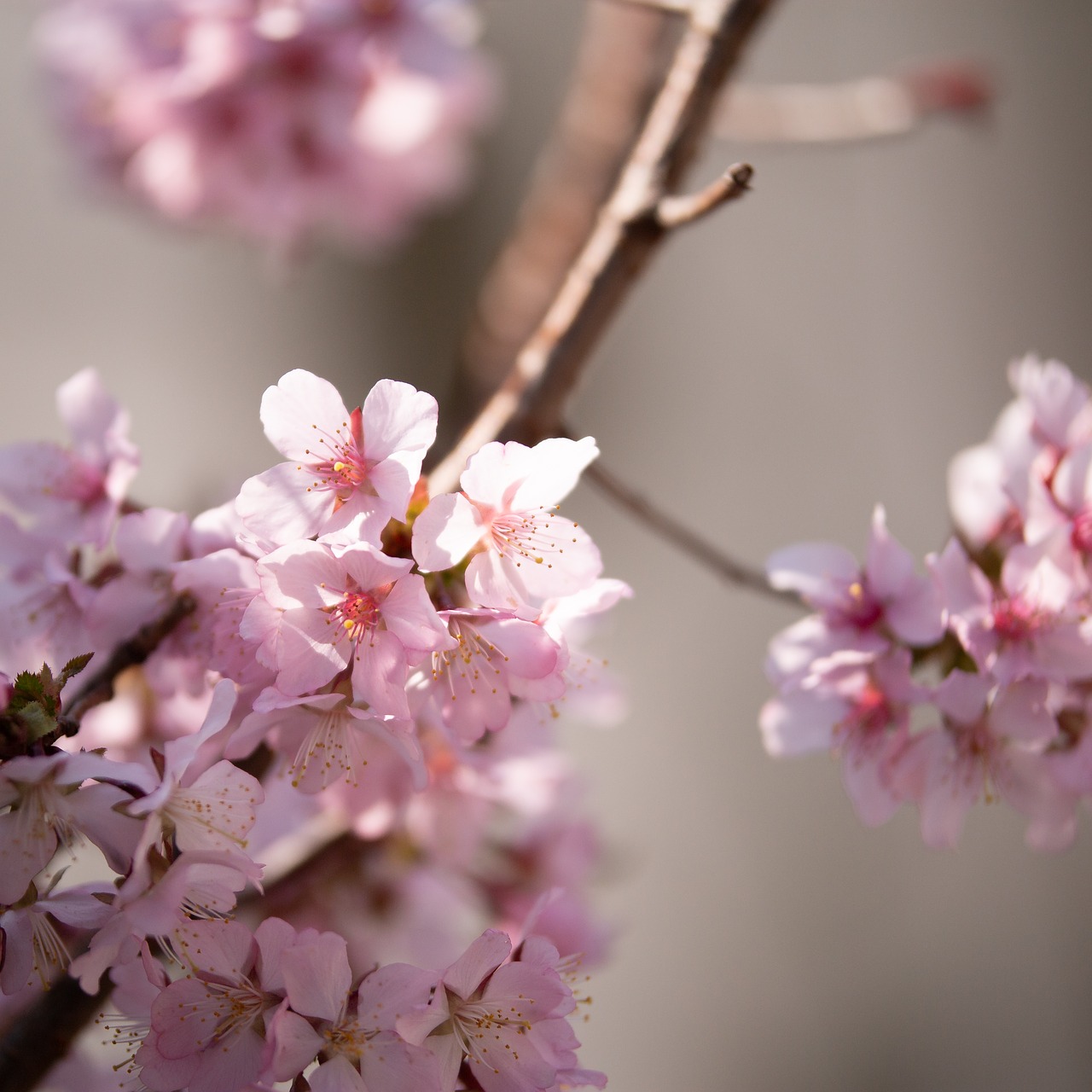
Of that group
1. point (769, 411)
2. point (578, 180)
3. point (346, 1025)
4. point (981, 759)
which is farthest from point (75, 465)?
point (769, 411)

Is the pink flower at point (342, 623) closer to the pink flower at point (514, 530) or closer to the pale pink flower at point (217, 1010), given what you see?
the pink flower at point (514, 530)

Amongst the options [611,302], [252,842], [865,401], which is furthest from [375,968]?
[865,401]

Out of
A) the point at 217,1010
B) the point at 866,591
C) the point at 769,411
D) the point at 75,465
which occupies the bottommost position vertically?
the point at 769,411

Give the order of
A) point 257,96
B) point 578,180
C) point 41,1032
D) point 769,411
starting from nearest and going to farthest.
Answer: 1. point 41,1032
2. point 257,96
3. point 578,180
4. point 769,411

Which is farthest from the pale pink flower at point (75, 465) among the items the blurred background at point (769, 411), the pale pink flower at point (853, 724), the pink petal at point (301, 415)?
the blurred background at point (769, 411)

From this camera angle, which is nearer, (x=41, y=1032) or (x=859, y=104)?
(x=41, y=1032)

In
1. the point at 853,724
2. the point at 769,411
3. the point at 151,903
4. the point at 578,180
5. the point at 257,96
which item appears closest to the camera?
the point at 151,903

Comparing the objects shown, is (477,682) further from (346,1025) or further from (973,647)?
(973,647)

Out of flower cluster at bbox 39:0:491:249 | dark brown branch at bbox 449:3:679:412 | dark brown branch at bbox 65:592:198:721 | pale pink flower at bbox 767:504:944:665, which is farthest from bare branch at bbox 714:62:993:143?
dark brown branch at bbox 65:592:198:721
